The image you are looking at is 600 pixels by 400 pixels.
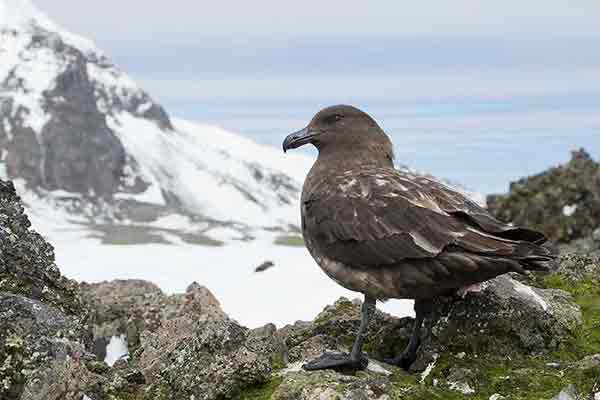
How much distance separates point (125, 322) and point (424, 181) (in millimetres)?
6141

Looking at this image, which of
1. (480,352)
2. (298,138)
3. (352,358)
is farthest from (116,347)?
(480,352)

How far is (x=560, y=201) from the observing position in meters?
22.2

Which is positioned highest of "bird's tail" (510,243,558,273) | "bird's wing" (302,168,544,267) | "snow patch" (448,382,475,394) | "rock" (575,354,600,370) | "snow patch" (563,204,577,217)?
"snow patch" (563,204,577,217)

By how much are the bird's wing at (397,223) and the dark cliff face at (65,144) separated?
525 feet

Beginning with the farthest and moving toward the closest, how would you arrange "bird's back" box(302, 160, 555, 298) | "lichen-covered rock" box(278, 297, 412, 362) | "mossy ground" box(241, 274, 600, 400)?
"lichen-covered rock" box(278, 297, 412, 362) < "bird's back" box(302, 160, 555, 298) < "mossy ground" box(241, 274, 600, 400)

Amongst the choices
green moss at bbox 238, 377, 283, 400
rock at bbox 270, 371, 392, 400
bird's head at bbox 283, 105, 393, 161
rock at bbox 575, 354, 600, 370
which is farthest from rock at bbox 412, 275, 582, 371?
bird's head at bbox 283, 105, 393, 161

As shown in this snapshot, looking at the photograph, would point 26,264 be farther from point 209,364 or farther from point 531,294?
point 531,294

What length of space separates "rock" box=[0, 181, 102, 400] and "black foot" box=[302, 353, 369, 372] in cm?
207

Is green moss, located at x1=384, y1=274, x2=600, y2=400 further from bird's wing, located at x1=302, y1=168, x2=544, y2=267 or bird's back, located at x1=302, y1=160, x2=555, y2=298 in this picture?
bird's wing, located at x1=302, y1=168, x2=544, y2=267

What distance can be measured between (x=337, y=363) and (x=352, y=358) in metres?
0.18

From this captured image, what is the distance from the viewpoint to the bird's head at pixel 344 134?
9.23 meters

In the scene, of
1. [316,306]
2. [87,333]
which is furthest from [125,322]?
[316,306]

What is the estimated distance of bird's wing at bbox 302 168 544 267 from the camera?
7305mm

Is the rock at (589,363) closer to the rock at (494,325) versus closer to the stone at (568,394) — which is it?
the stone at (568,394)
